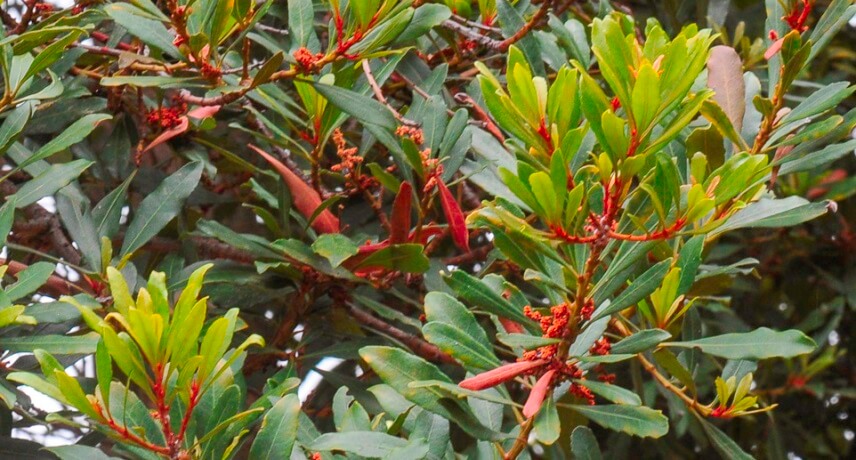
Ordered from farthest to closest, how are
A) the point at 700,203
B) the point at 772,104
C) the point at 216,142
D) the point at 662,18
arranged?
the point at 662,18 < the point at 216,142 < the point at 772,104 < the point at 700,203

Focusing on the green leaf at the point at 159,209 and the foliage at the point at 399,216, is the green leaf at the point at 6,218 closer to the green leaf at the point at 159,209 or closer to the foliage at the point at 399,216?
the foliage at the point at 399,216

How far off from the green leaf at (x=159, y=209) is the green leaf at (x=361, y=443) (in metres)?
0.40

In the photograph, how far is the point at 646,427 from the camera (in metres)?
0.83

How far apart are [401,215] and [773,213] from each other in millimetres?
381

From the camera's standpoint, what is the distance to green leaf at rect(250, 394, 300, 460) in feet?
2.69

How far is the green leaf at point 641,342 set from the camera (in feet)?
2.73

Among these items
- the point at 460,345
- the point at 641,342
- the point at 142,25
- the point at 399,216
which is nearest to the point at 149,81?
the point at 142,25

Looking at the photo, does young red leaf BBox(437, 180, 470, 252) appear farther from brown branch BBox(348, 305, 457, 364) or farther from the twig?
brown branch BBox(348, 305, 457, 364)

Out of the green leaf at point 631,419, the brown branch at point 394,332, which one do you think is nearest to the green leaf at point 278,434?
the green leaf at point 631,419

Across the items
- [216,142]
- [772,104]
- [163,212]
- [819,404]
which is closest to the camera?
[772,104]

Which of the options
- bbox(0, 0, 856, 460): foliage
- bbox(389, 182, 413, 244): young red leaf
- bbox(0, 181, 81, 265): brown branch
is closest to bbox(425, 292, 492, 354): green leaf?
bbox(0, 0, 856, 460): foliage

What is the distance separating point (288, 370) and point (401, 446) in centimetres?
37

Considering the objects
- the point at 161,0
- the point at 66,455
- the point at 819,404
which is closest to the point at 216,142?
the point at 161,0

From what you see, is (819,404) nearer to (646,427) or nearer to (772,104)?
(772,104)
